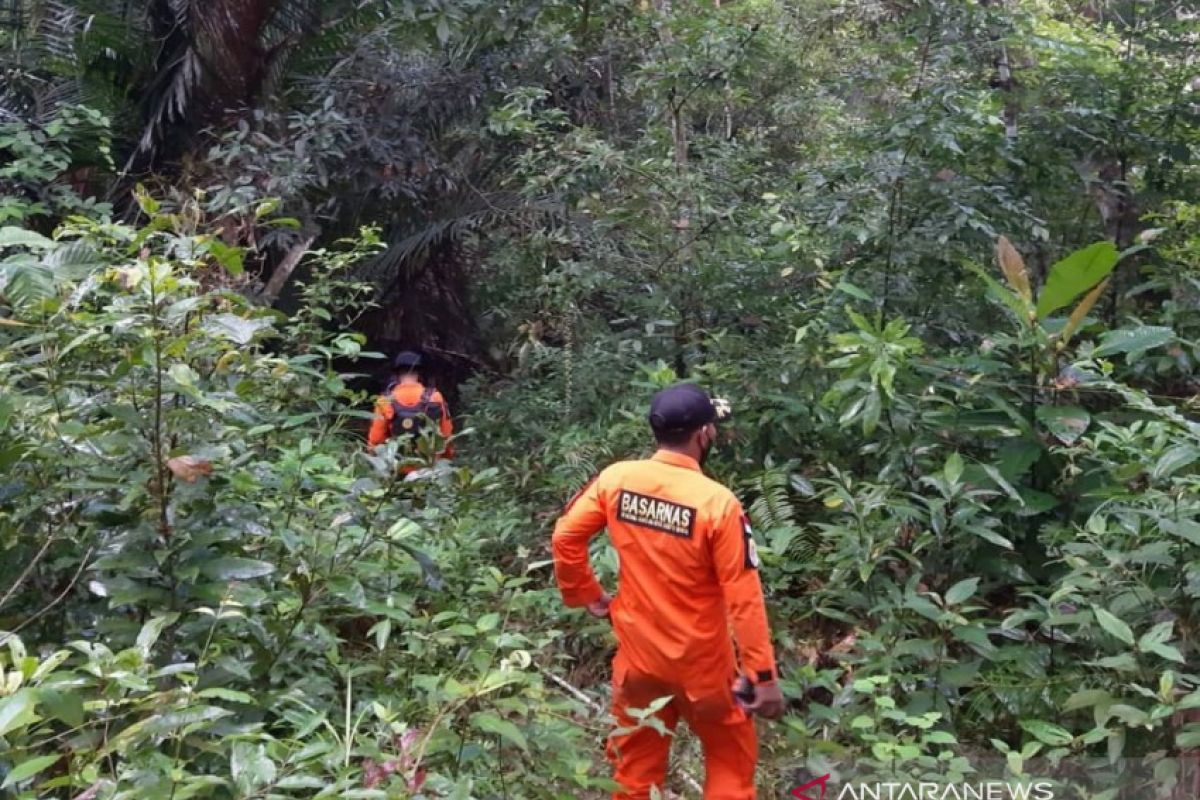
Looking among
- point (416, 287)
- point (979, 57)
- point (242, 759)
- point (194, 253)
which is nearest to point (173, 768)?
point (242, 759)

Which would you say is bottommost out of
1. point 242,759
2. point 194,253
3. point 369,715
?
point 369,715

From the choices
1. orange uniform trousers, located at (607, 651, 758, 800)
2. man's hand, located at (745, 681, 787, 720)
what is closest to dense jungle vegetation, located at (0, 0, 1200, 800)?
orange uniform trousers, located at (607, 651, 758, 800)

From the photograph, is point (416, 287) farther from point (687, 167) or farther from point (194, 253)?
point (194, 253)

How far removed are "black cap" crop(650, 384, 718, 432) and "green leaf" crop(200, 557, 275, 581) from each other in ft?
4.44

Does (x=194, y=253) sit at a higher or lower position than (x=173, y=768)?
higher

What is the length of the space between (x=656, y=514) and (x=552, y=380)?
4322mm

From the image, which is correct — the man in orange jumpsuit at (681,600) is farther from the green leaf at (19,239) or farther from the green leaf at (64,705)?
the green leaf at (19,239)

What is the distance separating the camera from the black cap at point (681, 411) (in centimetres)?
334

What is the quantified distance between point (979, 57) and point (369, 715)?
5813mm

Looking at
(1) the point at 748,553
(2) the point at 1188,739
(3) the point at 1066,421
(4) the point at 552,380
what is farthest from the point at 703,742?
(4) the point at 552,380

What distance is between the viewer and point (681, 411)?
10.9ft

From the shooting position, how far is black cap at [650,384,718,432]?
3336 millimetres

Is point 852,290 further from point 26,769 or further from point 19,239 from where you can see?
point 26,769

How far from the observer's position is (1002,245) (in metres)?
4.82
